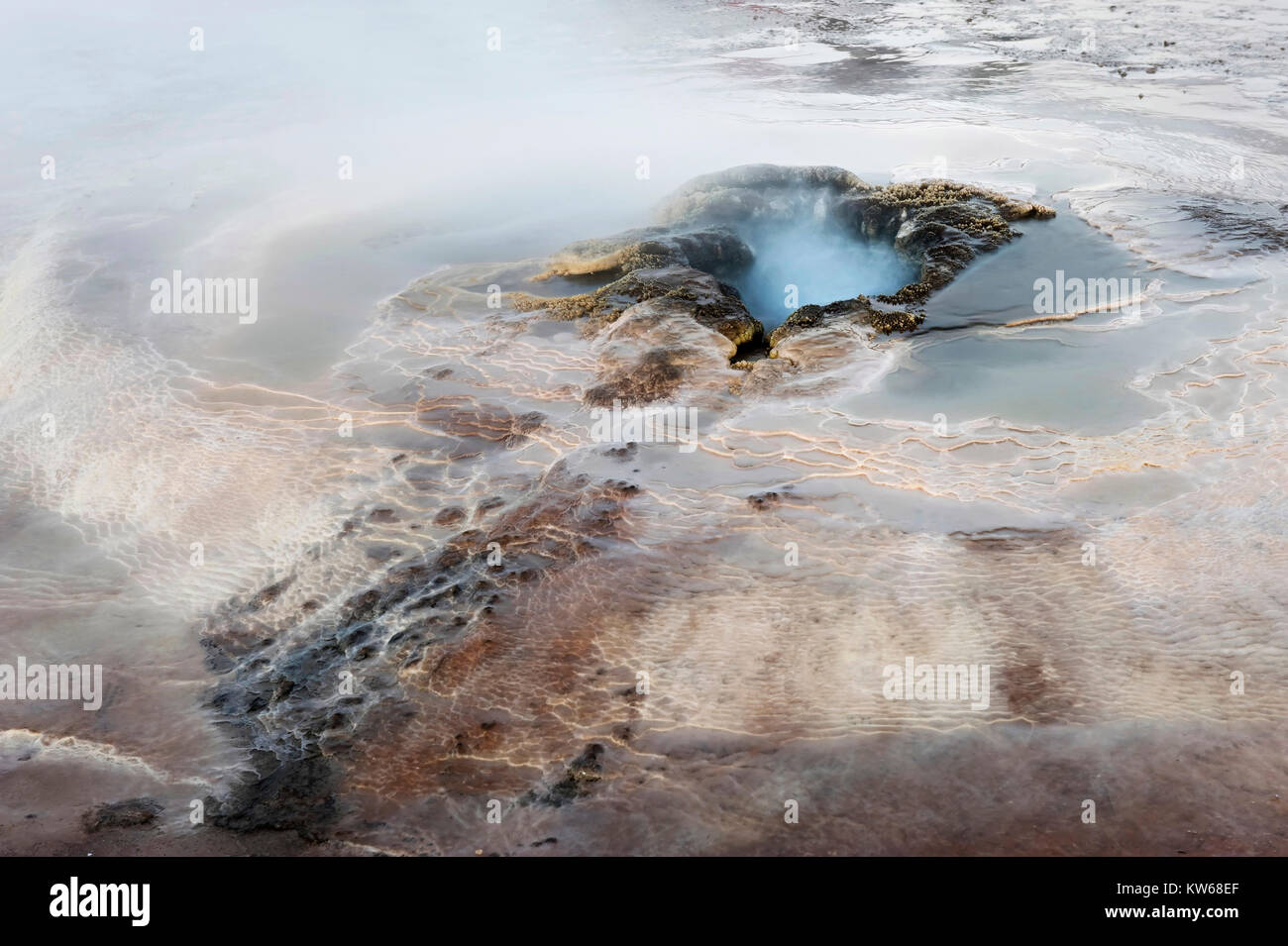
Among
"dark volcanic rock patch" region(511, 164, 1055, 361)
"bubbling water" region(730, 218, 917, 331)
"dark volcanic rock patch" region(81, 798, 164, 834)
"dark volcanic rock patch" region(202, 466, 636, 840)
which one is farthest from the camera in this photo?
"bubbling water" region(730, 218, 917, 331)

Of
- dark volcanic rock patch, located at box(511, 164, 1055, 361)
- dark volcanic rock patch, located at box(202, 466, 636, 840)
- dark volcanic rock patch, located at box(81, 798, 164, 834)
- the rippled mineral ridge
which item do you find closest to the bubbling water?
dark volcanic rock patch, located at box(511, 164, 1055, 361)

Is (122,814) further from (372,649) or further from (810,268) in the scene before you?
(810,268)

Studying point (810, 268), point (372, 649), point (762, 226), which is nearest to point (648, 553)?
point (372, 649)

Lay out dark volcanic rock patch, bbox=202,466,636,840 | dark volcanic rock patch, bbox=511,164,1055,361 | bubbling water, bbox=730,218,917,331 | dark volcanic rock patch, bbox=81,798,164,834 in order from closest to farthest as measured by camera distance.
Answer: dark volcanic rock patch, bbox=81,798,164,834, dark volcanic rock patch, bbox=202,466,636,840, dark volcanic rock patch, bbox=511,164,1055,361, bubbling water, bbox=730,218,917,331

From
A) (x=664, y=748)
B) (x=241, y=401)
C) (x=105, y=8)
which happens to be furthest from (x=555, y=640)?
(x=105, y=8)

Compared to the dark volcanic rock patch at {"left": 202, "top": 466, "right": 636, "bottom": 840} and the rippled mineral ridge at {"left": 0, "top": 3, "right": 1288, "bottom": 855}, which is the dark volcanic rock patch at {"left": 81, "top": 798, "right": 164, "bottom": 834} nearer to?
the rippled mineral ridge at {"left": 0, "top": 3, "right": 1288, "bottom": 855}

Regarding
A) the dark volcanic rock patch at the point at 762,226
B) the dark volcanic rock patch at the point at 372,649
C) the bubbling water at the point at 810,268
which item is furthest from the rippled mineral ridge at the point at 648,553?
the bubbling water at the point at 810,268

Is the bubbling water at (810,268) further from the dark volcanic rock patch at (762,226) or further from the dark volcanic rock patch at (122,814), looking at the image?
the dark volcanic rock patch at (122,814)

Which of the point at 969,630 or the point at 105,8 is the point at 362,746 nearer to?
the point at 969,630
